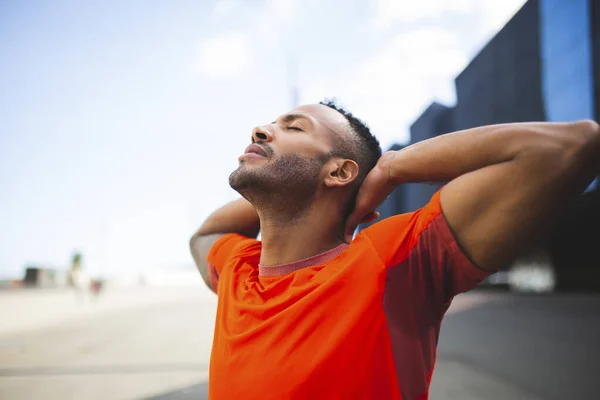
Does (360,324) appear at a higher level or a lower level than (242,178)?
lower

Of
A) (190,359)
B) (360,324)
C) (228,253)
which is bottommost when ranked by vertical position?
(190,359)

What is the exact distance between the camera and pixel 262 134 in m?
1.58

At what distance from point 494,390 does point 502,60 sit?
24.6m

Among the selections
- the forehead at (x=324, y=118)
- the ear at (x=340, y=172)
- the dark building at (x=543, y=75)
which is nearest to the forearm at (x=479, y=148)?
the ear at (x=340, y=172)

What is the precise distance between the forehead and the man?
0.09ft

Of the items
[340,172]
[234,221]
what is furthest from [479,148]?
[234,221]

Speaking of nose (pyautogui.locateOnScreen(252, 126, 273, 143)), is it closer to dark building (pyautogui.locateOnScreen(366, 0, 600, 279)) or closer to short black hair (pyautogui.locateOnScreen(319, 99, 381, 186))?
short black hair (pyautogui.locateOnScreen(319, 99, 381, 186))

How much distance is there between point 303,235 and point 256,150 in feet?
1.24

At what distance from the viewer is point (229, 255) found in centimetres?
178

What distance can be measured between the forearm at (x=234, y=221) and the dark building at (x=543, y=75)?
17601mm

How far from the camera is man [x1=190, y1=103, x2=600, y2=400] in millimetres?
1013

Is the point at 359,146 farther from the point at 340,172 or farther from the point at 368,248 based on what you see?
the point at 368,248

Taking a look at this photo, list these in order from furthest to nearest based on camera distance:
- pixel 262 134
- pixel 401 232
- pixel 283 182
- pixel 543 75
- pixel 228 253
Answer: pixel 543 75
pixel 228 253
pixel 262 134
pixel 283 182
pixel 401 232

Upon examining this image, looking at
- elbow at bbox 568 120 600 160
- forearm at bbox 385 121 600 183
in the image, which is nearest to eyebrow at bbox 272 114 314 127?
forearm at bbox 385 121 600 183
